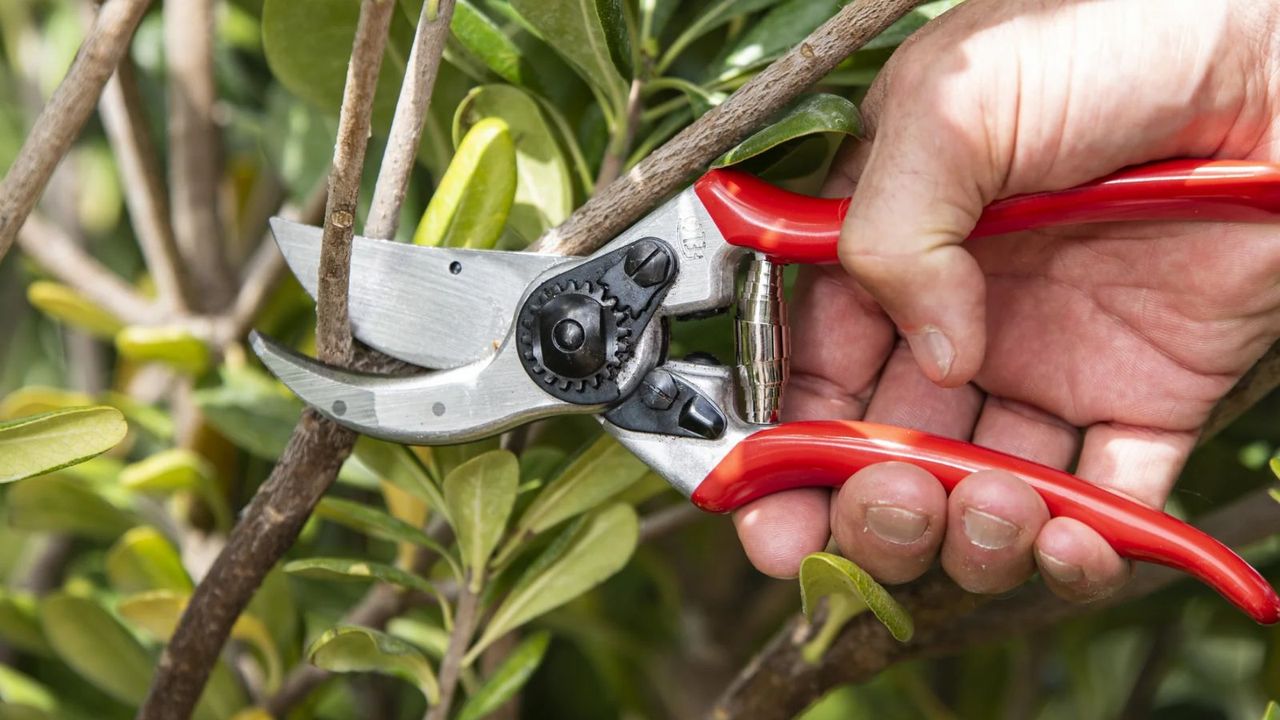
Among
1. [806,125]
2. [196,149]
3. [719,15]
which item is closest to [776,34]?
[719,15]

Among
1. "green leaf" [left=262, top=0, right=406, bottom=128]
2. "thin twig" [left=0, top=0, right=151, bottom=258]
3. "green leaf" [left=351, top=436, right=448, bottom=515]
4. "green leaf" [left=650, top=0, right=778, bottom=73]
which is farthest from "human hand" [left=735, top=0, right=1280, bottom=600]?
"thin twig" [left=0, top=0, right=151, bottom=258]

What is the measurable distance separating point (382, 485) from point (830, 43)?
1.70ft

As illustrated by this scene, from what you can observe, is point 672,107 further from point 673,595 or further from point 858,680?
point 673,595

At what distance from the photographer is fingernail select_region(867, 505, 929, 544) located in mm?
662

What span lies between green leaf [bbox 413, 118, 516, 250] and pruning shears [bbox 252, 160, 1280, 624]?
0.02m

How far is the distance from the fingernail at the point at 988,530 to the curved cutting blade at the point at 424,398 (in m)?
0.24

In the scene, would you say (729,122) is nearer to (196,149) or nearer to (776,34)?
(776,34)

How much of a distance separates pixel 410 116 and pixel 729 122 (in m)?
0.18

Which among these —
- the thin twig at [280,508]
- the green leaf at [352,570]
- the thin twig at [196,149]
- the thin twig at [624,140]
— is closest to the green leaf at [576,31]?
the thin twig at [624,140]

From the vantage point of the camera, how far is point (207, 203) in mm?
1076

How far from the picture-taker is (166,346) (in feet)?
3.15

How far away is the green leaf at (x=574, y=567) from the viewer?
755mm

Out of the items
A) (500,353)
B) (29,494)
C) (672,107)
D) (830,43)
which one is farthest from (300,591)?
(830,43)

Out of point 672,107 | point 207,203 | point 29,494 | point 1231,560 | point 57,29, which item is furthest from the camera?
point 57,29
